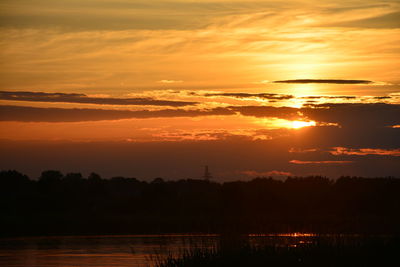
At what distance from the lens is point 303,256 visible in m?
21.7

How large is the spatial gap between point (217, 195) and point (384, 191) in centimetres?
1852

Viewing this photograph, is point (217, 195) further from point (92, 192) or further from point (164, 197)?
point (92, 192)

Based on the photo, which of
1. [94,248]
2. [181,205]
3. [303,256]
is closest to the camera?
[303,256]

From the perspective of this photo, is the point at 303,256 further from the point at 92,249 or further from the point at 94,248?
the point at 94,248

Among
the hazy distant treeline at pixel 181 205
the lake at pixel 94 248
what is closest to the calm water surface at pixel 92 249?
the lake at pixel 94 248

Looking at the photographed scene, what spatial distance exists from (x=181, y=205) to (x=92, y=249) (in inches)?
1121

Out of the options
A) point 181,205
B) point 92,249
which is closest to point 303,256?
point 92,249

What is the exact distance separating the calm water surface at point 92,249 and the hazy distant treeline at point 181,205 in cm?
701

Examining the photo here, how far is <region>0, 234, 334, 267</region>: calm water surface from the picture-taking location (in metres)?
23.8

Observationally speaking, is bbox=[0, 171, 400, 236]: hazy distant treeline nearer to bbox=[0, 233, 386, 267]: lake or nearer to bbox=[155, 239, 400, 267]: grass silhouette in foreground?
bbox=[0, 233, 386, 267]: lake

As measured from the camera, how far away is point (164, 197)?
74812 millimetres

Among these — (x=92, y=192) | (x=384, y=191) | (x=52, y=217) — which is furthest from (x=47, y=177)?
(x=384, y=191)

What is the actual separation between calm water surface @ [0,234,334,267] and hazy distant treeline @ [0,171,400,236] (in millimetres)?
7009

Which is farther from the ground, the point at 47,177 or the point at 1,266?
the point at 47,177
